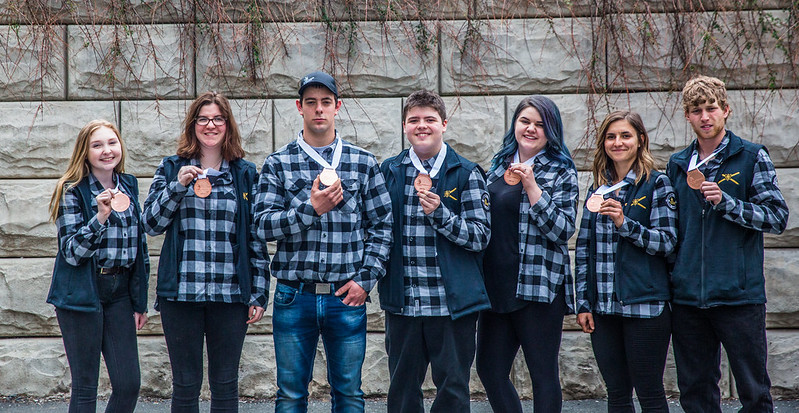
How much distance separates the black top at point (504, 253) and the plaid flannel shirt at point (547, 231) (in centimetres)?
3

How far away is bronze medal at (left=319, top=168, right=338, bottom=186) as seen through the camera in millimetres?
3473

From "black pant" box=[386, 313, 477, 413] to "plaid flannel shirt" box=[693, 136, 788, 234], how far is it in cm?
138

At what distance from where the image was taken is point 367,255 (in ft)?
12.0

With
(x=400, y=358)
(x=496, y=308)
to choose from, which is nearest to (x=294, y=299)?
(x=400, y=358)

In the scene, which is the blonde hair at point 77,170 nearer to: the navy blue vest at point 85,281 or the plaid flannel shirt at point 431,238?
the navy blue vest at point 85,281

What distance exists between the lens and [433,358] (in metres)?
3.69

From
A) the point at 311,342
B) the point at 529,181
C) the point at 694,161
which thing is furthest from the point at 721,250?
the point at 311,342

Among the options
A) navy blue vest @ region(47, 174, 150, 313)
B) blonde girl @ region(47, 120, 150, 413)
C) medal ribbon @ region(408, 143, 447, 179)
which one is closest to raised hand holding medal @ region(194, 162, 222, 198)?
blonde girl @ region(47, 120, 150, 413)

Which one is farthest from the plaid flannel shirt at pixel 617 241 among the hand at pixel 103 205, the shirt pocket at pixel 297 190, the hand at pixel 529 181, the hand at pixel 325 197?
the hand at pixel 103 205

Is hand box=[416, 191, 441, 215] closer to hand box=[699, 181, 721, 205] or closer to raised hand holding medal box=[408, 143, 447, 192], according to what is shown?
raised hand holding medal box=[408, 143, 447, 192]

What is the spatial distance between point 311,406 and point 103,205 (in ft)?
7.48

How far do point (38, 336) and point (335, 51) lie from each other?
2988mm

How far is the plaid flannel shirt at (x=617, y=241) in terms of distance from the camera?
145 inches

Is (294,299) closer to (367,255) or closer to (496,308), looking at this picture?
(367,255)
